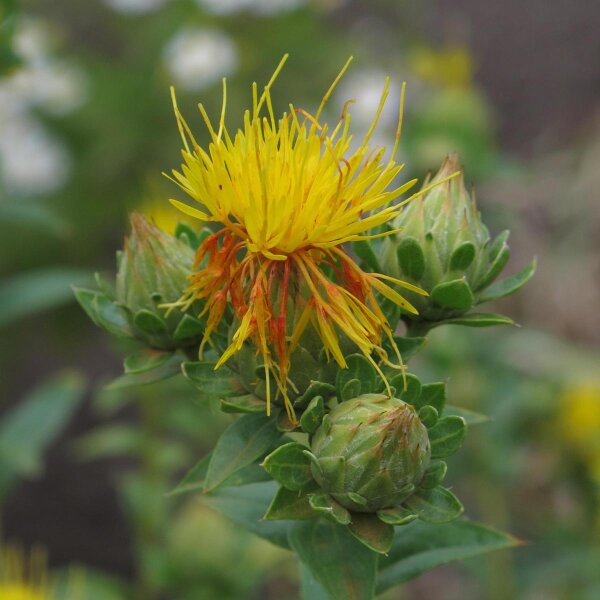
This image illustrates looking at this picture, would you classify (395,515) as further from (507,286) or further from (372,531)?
(507,286)

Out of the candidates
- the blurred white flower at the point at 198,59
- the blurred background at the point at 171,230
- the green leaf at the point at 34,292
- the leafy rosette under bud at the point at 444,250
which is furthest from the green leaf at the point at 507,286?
the blurred white flower at the point at 198,59

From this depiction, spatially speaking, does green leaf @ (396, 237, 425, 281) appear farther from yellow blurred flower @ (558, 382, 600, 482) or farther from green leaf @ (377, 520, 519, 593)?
yellow blurred flower @ (558, 382, 600, 482)

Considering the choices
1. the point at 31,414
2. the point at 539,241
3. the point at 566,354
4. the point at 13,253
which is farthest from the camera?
the point at 539,241

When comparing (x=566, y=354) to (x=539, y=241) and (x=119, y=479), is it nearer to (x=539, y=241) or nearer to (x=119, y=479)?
(x=539, y=241)

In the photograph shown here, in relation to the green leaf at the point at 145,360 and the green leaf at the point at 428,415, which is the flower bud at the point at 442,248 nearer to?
the green leaf at the point at 428,415

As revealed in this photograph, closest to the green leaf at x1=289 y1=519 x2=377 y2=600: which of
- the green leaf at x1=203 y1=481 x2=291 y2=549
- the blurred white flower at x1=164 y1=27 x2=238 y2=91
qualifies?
the green leaf at x1=203 y1=481 x2=291 y2=549

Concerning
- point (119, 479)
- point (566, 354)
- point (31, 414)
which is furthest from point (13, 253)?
point (566, 354)
